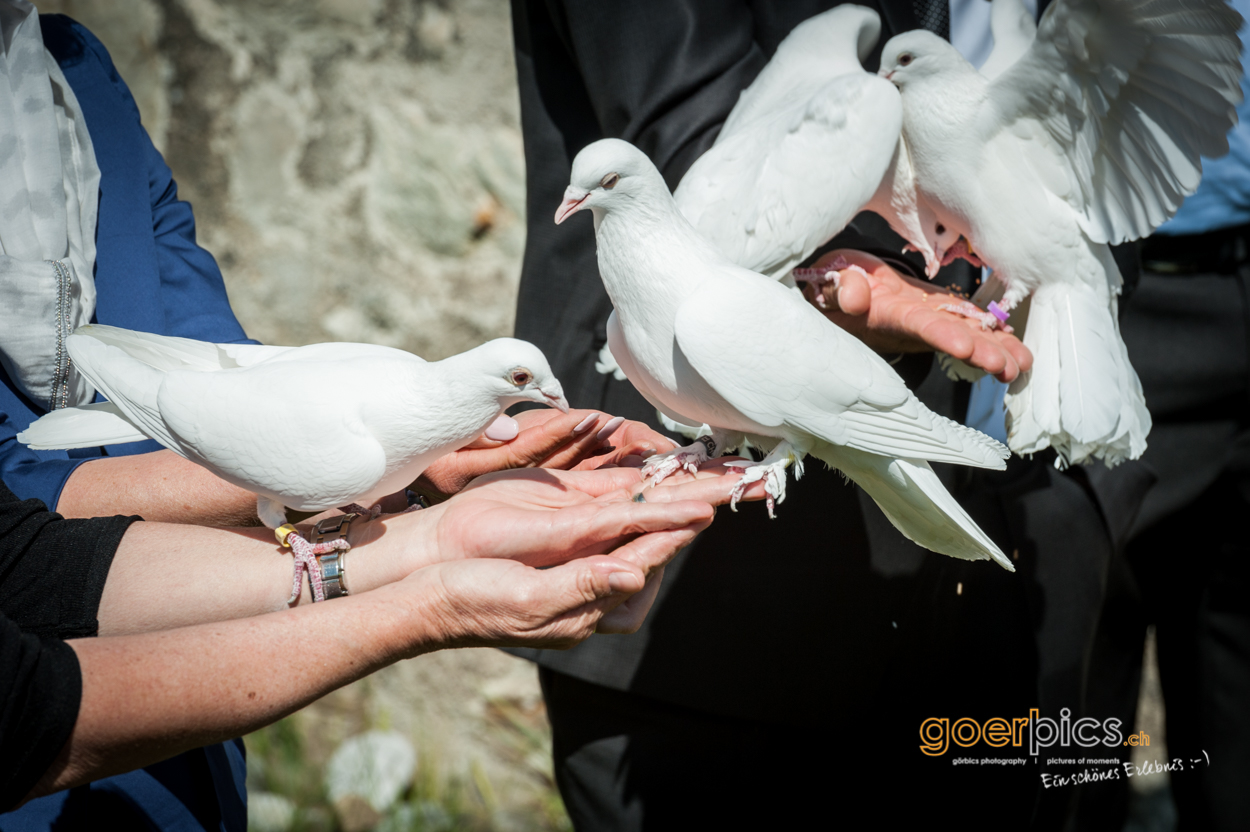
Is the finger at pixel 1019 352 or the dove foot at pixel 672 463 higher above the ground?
the finger at pixel 1019 352

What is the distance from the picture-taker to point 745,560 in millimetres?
1904

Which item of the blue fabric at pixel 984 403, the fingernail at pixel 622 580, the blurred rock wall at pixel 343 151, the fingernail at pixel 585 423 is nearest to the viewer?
A: the fingernail at pixel 622 580

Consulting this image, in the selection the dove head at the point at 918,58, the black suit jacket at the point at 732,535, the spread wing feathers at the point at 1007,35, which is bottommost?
the black suit jacket at the point at 732,535

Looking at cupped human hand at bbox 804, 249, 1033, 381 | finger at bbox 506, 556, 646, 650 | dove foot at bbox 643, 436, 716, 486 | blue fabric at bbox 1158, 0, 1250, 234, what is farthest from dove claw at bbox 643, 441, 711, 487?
blue fabric at bbox 1158, 0, 1250, 234

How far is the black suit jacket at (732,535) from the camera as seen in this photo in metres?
1.84

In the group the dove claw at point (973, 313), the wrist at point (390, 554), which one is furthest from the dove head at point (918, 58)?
the wrist at point (390, 554)

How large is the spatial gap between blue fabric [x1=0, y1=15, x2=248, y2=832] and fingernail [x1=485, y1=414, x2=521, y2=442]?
24.6 inches

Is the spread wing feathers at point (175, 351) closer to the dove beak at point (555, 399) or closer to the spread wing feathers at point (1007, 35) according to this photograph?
the dove beak at point (555, 399)

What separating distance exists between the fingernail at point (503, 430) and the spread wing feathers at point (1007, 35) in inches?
52.3

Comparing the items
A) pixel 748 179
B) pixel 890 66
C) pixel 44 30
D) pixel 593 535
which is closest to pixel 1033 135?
pixel 890 66

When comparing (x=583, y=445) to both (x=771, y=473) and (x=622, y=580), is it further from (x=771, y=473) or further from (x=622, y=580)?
(x=622, y=580)

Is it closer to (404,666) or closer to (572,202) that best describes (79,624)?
(572,202)

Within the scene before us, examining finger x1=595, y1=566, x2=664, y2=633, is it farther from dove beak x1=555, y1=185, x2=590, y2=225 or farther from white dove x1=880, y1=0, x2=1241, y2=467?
white dove x1=880, y1=0, x2=1241, y2=467

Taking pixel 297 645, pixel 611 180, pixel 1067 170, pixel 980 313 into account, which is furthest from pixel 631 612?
pixel 1067 170
